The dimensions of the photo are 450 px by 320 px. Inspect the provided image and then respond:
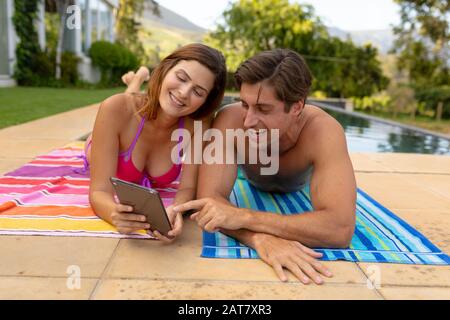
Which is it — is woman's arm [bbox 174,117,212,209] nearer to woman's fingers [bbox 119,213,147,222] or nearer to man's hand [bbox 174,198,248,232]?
man's hand [bbox 174,198,248,232]

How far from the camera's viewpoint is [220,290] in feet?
5.47

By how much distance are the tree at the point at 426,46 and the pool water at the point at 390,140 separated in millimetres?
6956

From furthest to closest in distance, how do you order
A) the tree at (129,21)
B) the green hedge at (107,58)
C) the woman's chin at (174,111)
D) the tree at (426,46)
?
the tree at (129,21)
the green hedge at (107,58)
the tree at (426,46)
the woman's chin at (174,111)

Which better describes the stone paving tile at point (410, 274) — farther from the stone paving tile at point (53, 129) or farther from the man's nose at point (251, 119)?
the stone paving tile at point (53, 129)

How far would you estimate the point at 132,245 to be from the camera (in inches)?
81.9

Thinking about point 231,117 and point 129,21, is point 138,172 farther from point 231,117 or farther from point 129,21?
point 129,21

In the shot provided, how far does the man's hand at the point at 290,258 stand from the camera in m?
1.78

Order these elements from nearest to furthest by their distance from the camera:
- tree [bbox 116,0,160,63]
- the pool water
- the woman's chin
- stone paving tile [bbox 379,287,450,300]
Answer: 1. stone paving tile [bbox 379,287,450,300]
2. the woman's chin
3. the pool water
4. tree [bbox 116,0,160,63]

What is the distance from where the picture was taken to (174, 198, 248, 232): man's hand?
1969mm

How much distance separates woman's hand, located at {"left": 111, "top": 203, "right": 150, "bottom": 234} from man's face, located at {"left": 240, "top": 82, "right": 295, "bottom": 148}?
0.71 m

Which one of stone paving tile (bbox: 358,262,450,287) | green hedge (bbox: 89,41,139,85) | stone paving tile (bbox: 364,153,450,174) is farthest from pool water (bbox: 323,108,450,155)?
green hedge (bbox: 89,41,139,85)

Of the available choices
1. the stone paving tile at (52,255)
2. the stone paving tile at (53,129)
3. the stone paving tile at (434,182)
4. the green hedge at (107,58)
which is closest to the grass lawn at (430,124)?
the stone paving tile at (434,182)

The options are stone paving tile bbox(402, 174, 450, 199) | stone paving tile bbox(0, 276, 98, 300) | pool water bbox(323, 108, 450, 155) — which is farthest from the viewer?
pool water bbox(323, 108, 450, 155)

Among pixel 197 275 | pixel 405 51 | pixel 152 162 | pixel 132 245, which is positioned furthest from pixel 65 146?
pixel 405 51
